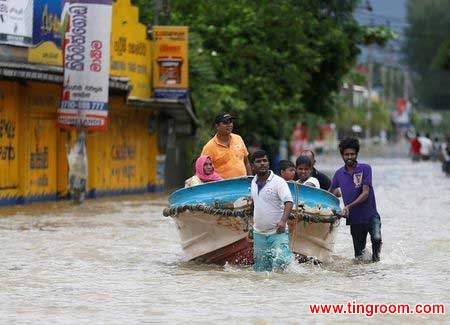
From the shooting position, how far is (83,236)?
68.8 feet

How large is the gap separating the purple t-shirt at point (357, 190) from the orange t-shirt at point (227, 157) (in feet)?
4.89

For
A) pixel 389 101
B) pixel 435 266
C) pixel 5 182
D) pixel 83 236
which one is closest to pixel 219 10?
pixel 5 182

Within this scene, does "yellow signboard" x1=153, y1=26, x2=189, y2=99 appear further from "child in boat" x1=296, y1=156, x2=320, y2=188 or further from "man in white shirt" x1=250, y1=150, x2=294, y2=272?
"man in white shirt" x1=250, y1=150, x2=294, y2=272

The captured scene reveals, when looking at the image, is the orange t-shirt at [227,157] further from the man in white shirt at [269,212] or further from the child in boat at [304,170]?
the man in white shirt at [269,212]

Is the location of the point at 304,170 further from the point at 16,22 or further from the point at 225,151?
the point at 16,22

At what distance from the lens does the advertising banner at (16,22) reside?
2581 centimetres

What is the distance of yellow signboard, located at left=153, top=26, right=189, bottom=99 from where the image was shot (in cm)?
3431

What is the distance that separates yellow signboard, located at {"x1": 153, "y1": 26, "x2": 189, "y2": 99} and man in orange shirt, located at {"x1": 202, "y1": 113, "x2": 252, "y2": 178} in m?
17.6

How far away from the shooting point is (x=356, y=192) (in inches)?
617

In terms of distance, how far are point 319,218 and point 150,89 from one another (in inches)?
781

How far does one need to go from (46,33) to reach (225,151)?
12550mm

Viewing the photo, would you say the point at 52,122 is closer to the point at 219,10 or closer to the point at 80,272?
the point at 219,10

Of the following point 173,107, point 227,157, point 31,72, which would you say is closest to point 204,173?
point 227,157
